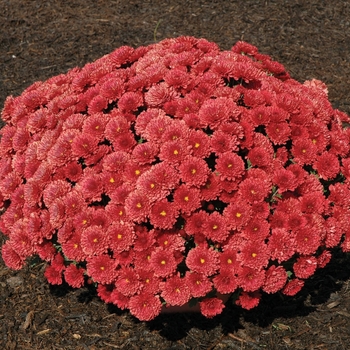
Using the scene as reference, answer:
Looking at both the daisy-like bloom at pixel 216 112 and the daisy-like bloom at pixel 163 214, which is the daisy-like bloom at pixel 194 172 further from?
the daisy-like bloom at pixel 216 112

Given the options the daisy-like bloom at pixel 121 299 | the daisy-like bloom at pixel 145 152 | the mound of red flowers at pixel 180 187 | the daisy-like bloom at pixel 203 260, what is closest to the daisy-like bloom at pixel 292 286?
the mound of red flowers at pixel 180 187

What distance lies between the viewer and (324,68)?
6566 mm

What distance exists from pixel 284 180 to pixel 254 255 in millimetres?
438

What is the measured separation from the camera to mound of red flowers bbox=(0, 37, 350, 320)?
300cm

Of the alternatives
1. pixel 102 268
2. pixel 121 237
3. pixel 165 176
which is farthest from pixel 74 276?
pixel 165 176

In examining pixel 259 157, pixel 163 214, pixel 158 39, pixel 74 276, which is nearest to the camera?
pixel 163 214

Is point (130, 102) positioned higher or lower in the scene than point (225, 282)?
higher

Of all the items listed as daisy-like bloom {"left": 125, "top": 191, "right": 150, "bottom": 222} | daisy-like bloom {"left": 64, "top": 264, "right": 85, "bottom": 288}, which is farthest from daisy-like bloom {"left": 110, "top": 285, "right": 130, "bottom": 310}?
daisy-like bloom {"left": 125, "top": 191, "right": 150, "bottom": 222}

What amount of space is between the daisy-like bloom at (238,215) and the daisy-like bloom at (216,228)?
0.11ft

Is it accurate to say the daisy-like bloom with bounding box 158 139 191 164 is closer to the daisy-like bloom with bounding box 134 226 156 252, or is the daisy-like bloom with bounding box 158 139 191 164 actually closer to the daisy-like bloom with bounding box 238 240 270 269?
the daisy-like bloom with bounding box 134 226 156 252

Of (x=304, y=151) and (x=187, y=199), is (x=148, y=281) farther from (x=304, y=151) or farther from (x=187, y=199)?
(x=304, y=151)

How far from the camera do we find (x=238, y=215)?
300cm

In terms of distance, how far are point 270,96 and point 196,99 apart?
0.46m

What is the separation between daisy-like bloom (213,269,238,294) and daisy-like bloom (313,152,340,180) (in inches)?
31.9
